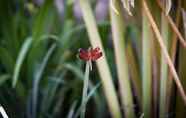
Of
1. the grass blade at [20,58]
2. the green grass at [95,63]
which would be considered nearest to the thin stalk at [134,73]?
the green grass at [95,63]

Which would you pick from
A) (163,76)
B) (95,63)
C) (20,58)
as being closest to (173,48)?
(163,76)

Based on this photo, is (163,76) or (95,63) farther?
(95,63)

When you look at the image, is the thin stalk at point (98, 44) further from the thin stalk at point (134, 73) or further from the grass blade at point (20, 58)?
the grass blade at point (20, 58)

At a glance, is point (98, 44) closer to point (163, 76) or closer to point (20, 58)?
point (163, 76)

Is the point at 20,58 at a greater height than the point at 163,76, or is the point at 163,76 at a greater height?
the point at 20,58

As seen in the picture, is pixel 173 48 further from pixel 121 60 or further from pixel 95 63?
pixel 95 63

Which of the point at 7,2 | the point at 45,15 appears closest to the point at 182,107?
the point at 45,15
